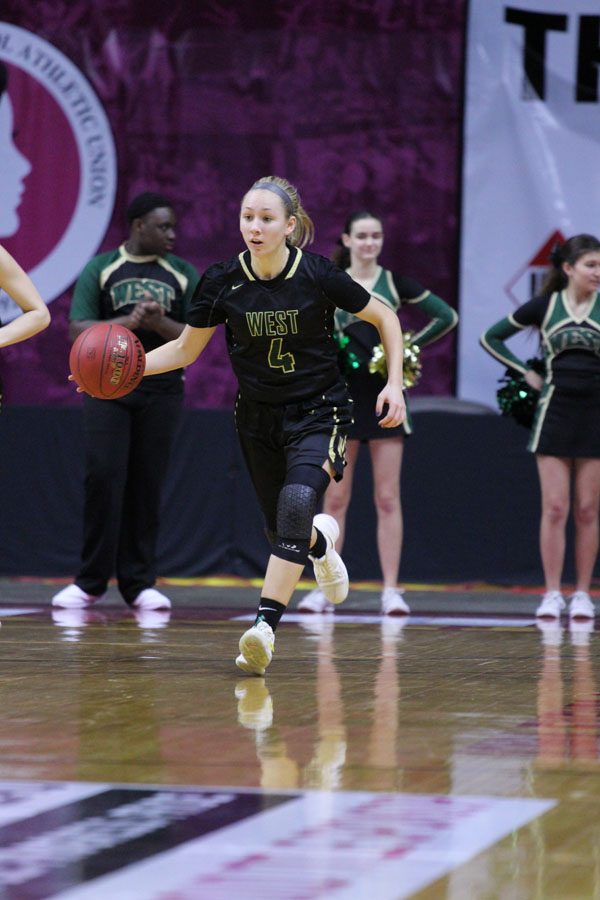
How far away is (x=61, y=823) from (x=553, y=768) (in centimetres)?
126

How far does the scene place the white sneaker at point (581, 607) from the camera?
821 cm

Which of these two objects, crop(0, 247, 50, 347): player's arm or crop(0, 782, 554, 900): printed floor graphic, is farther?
crop(0, 247, 50, 347): player's arm

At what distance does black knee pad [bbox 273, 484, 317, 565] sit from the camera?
5504 millimetres

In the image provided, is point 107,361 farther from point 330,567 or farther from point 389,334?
point 330,567

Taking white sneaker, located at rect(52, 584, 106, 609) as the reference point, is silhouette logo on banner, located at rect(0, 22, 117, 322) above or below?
above

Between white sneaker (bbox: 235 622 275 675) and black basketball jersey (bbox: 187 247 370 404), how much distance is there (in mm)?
883

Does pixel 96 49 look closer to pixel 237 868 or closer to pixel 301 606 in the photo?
pixel 301 606

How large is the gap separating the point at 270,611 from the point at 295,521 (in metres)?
0.32

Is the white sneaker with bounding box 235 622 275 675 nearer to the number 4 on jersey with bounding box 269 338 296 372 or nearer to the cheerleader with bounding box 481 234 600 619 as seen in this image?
the number 4 on jersey with bounding box 269 338 296 372

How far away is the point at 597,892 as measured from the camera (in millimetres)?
2732

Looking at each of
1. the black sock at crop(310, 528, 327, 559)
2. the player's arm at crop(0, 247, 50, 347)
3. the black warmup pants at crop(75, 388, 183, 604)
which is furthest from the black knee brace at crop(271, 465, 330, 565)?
the black warmup pants at crop(75, 388, 183, 604)

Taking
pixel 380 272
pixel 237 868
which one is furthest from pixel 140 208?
pixel 237 868

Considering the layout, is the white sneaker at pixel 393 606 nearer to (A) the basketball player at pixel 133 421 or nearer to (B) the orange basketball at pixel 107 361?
(A) the basketball player at pixel 133 421

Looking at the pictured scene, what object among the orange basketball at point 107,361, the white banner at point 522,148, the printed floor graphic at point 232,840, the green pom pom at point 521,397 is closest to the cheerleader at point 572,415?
the green pom pom at point 521,397
